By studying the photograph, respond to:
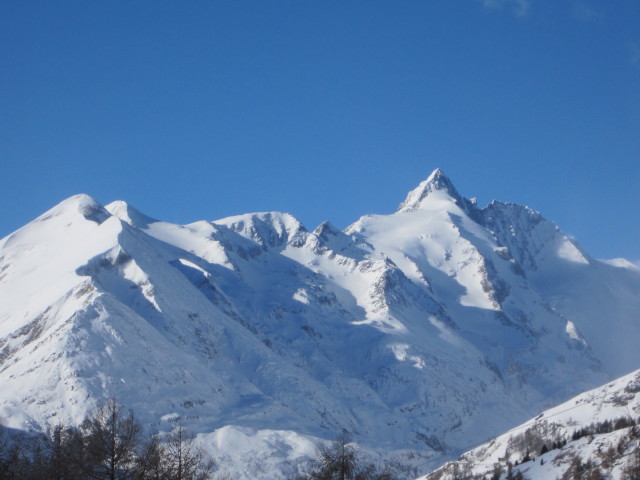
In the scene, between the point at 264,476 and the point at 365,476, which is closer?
the point at 365,476

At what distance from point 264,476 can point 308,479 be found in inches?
5232

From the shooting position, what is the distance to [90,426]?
65.4 metres

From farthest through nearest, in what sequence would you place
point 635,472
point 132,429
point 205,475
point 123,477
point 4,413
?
point 4,413, point 635,472, point 205,475, point 132,429, point 123,477

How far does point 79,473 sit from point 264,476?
144482 mm

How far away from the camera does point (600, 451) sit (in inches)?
5620

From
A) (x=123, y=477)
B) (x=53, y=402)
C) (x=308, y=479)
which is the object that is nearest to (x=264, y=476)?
(x=53, y=402)

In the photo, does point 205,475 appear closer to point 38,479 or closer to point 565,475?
point 38,479

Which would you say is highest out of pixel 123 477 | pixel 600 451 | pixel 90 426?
pixel 600 451

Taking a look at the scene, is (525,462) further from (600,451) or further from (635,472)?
(635,472)

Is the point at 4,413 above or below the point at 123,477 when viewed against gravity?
above

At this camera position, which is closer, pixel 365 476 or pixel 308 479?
pixel 365 476

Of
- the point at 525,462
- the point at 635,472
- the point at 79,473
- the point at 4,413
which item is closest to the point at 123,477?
the point at 79,473

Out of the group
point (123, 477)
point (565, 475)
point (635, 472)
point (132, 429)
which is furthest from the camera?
point (565, 475)

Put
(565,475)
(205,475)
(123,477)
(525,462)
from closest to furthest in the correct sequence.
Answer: (123,477), (205,475), (565,475), (525,462)
